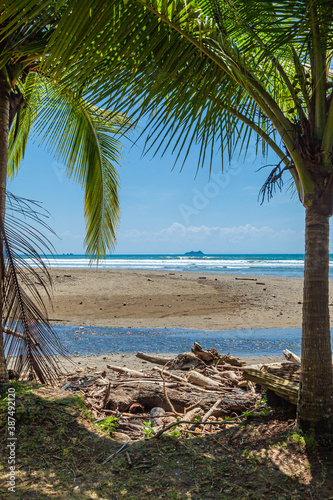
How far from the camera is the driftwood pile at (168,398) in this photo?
3.41 m

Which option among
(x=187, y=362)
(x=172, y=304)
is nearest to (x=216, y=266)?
(x=172, y=304)

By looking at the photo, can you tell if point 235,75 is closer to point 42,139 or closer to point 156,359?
point 42,139

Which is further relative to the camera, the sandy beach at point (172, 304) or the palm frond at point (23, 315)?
the sandy beach at point (172, 304)

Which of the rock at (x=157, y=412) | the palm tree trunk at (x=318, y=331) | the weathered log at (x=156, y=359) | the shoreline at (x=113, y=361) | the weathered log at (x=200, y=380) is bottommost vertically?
the shoreline at (x=113, y=361)

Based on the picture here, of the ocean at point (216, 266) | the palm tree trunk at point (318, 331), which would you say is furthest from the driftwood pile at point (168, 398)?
the ocean at point (216, 266)

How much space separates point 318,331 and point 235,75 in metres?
2.00

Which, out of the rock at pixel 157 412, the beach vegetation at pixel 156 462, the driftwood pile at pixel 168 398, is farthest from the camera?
the rock at pixel 157 412

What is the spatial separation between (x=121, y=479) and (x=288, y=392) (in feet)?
5.05

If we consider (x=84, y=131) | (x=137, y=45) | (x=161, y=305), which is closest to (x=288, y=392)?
(x=137, y=45)

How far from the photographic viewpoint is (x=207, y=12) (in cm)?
257

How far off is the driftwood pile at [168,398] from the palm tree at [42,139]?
2.07 feet

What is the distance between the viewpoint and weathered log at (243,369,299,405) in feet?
9.94

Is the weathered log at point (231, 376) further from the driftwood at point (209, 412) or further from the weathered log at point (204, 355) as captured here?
the driftwood at point (209, 412)

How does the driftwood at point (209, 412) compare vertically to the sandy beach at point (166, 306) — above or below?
above
